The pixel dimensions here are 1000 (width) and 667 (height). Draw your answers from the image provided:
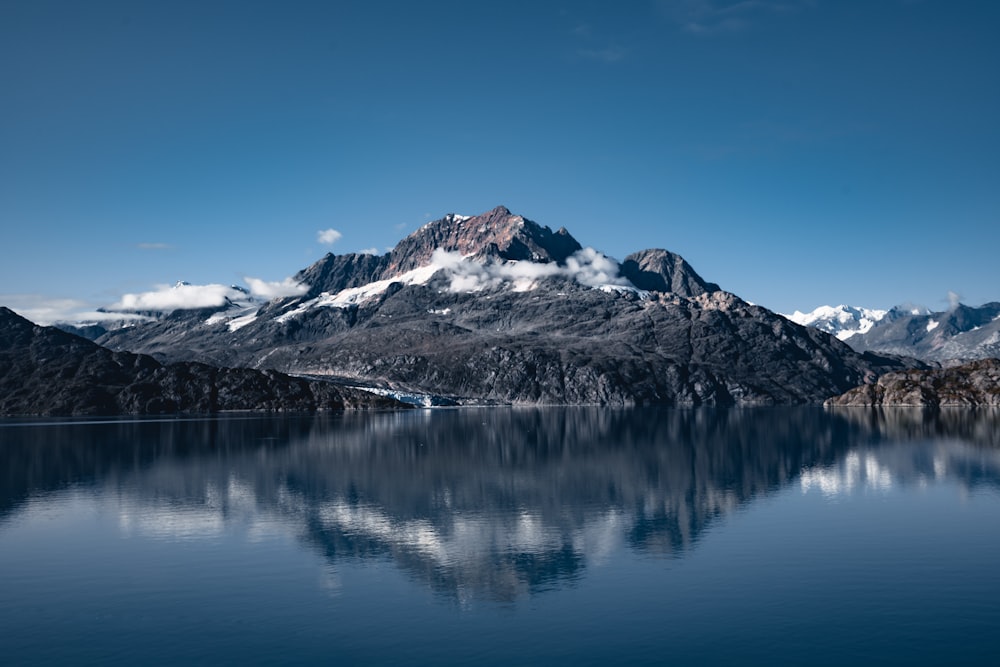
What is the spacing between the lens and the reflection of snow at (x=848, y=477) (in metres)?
107

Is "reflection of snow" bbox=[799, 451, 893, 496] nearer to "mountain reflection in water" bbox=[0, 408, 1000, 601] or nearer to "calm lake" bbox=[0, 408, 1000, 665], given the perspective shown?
"mountain reflection in water" bbox=[0, 408, 1000, 601]

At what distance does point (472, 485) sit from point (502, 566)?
49.5 m

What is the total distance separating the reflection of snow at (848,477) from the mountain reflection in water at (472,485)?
1.04 ft

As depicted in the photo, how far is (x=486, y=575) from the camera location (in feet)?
195

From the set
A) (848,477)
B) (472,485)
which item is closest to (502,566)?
(472,485)

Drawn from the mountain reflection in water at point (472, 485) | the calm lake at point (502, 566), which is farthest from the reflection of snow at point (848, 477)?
the calm lake at point (502, 566)

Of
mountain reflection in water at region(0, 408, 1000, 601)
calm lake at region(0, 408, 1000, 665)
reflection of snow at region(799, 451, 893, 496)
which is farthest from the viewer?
reflection of snow at region(799, 451, 893, 496)

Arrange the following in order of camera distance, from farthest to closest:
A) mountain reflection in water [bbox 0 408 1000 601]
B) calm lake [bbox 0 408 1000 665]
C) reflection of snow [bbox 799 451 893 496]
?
reflection of snow [bbox 799 451 893 496]
mountain reflection in water [bbox 0 408 1000 601]
calm lake [bbox 0 408 1000 665]

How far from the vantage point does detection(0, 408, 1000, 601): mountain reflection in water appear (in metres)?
69.4

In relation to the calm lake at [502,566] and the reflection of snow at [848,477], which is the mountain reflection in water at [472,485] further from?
the calm lake at [502,566]

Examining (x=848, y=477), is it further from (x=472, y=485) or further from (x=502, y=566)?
(x=502, y=566)

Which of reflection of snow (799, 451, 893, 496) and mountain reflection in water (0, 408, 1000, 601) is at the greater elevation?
mountain reflection in water (0, 408, 1000, 601)

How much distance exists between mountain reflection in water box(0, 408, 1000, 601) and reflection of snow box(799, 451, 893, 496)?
1.04ft

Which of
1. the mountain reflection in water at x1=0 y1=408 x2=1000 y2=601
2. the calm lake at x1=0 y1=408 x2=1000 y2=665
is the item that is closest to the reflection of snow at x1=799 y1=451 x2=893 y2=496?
the mountain reflection in water at x1=0 y1=408 x2=1000 y2=601
